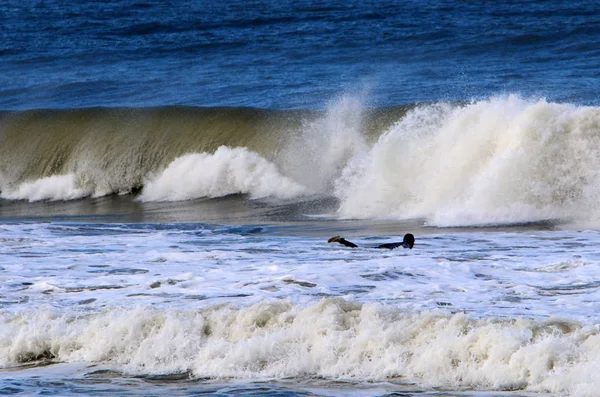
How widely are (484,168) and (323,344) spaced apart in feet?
26.8

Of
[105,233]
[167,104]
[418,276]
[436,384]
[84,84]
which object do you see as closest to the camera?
[436,384]

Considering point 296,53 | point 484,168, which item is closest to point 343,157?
point 484,168

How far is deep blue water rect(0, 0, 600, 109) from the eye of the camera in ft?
81.7

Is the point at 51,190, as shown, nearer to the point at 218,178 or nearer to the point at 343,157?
the point at 218,178

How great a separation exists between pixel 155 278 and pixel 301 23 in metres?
27.0

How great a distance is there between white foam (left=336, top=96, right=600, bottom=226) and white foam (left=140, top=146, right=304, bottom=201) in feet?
5.87

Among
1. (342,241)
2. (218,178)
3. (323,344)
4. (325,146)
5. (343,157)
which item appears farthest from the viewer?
(218,178)

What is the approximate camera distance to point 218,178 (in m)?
19.7

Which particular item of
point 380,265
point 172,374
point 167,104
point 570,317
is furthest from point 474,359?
point 167,104

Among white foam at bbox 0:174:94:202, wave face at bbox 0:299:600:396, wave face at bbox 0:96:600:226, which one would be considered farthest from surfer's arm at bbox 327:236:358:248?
white foam at bbox 0:174:94:202

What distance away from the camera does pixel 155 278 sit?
10.8 meters

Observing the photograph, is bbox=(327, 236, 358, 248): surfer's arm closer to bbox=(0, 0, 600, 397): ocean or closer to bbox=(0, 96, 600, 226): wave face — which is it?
bbox=(0, 0, 600, 397): ocean

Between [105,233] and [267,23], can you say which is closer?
[105,233]

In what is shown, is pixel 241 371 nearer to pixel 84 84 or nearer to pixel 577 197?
pixel 577 197
